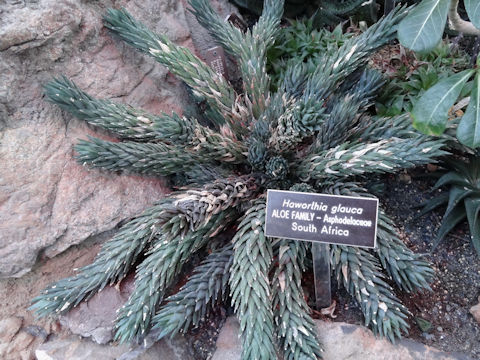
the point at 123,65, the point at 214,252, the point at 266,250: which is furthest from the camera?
the point at 123,65

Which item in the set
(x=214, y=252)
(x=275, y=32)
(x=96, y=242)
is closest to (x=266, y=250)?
(x=214, y=252)

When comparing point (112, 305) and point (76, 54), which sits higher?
point (76, 54)

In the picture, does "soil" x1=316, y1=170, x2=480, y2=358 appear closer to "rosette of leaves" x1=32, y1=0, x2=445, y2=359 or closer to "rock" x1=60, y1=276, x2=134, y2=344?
"rosette of leaves" x1=32, y1=0, x2=445, y2=359

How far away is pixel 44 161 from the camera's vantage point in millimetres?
1771

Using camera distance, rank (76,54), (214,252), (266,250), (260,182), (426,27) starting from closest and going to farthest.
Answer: (426,27), (266,250), (214,252), (260,182), (76,54)

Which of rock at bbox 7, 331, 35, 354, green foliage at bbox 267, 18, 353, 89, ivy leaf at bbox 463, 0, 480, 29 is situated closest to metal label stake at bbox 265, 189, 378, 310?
ivy leaf at bbox 463, 0, 480, 29

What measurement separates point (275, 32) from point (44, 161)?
127 cm

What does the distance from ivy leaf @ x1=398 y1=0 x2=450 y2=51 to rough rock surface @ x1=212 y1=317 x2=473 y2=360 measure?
1.05 metres

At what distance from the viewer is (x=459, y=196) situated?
5.65 feet

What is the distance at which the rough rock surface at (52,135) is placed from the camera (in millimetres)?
1695

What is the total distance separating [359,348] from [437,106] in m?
0.91

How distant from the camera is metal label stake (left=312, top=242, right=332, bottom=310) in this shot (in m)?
1.46

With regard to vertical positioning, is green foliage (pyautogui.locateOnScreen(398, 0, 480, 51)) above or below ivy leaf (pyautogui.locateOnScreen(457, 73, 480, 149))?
above

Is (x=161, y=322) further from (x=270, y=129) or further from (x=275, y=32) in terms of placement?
(x=275, y=32)
